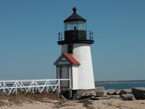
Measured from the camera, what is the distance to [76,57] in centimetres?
2648

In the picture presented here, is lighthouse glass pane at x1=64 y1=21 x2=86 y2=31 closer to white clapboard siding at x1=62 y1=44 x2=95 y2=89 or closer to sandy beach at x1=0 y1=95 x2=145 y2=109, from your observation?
white clapboard siding at x1=62 y1=44 x2=95 y2=89

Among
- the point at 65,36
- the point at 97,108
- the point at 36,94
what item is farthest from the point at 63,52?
the point at 97,108

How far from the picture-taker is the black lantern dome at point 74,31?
86.2 feet

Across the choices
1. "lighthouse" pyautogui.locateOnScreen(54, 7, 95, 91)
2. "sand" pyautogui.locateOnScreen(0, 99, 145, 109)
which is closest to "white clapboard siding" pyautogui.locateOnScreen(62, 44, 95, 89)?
"lighthouse" pyautogui.locateOnScreen(54, 7, 95, 91)

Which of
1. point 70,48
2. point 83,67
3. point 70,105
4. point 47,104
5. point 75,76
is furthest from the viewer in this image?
point 70,48

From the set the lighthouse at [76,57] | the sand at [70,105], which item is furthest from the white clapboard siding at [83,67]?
the sand at [70,105]

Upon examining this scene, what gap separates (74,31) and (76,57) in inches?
113

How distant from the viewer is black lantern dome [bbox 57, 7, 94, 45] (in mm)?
26266

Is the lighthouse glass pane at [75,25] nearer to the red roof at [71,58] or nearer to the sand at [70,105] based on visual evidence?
the red roof at [71,58]

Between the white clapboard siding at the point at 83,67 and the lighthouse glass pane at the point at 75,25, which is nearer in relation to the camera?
the white clapboard siding at the point at 83,67

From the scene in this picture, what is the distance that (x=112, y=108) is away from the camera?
1981cm

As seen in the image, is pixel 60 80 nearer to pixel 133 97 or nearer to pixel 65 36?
pixel 65 36

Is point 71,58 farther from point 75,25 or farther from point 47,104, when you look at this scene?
point 47,104

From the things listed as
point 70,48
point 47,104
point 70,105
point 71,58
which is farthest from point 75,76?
point 47,104
